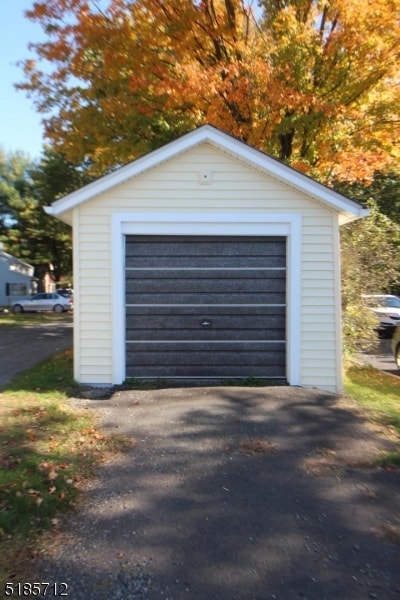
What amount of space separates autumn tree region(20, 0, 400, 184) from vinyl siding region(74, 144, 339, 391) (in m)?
4.60

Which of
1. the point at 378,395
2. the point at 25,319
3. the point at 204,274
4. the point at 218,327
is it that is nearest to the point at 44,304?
the point at 25,319

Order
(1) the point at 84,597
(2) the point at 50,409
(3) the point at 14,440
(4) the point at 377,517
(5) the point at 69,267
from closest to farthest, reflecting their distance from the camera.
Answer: (1) the point at 84,597 → (4) the point at 377,517 → (3) the point at 14,440 → (2) the point at 50,409 → (5) the point at 69,267

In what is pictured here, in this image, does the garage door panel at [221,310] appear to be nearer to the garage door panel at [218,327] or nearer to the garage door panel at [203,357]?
the garage door panel at [218,327]

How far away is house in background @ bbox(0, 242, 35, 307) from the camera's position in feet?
147

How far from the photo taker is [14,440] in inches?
220

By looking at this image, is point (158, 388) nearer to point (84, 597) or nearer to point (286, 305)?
point (286, 305)

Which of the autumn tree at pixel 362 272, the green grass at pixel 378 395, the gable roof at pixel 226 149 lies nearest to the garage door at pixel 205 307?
the gable roof at pixel 226 149

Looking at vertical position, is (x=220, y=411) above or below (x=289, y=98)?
below

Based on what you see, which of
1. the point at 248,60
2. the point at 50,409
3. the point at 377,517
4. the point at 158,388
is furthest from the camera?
the point at 248,60

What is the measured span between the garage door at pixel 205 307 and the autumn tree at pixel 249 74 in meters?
5.11

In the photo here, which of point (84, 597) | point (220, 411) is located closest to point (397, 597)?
point (84, 597)

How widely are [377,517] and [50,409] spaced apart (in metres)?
4.20

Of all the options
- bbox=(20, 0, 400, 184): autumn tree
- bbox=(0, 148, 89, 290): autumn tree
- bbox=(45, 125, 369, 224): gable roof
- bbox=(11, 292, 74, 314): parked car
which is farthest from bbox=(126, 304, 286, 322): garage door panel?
bbox=(0, 148, 89, 290): autumn tree

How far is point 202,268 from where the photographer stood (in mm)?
8805
